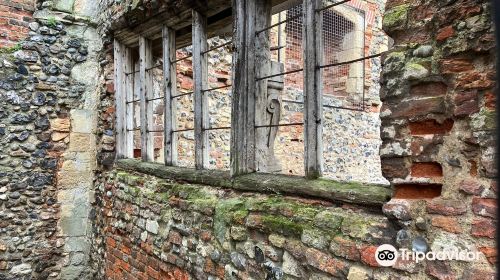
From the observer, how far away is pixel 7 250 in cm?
433

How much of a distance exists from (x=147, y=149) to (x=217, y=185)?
1.35 metres

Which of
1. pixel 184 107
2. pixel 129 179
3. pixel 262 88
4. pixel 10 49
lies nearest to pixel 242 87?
pixel 262 88

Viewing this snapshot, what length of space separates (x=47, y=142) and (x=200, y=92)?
7.32 ft

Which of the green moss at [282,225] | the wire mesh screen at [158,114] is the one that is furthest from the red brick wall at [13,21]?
the green moss at [282,225]

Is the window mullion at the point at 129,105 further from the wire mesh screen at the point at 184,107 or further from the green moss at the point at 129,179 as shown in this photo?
the wire mesh screen at the point at 184,107

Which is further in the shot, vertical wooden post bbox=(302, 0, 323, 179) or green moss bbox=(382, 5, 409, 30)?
vertical wooden post bbox=(302, 0, 323, 179)

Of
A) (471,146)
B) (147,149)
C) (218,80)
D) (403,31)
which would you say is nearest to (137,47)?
(147,149)

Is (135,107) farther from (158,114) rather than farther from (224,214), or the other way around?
(224,214)

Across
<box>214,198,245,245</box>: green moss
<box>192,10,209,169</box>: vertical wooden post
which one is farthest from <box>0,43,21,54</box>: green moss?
<box>214,198,245,245</box>: green moss

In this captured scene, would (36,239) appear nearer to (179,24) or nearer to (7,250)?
(7,250)

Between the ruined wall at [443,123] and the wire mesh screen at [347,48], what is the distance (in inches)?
299

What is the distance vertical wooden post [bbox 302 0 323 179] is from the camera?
2439 millimetres

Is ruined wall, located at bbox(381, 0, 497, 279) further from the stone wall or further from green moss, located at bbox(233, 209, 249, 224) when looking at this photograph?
green moss, located at bbox(233, 209, 249, 224)

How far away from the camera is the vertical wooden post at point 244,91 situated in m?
2.86
